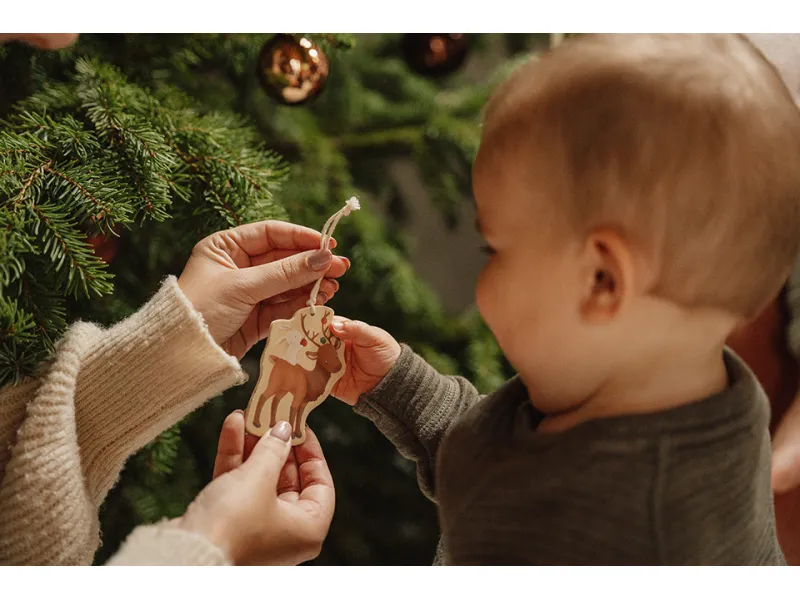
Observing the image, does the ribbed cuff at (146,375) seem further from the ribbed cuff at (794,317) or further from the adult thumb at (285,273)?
the ribbed cuff at (794,317)

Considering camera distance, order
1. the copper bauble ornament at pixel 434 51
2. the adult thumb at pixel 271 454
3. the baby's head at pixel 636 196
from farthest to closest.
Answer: the copper bauble ornament at pixel 434 51 → the adult thumb at pixel 271 454 → the baby's head at pixel 636 196

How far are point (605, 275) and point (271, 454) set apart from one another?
0.93 feet

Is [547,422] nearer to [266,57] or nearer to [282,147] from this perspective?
[266,57]

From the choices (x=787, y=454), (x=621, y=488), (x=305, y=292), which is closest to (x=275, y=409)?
(x=305, y=292)

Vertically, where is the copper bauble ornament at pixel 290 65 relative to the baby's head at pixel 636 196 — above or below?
above

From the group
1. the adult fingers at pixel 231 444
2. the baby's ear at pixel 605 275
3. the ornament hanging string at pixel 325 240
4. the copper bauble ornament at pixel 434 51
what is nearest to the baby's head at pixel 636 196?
the baby's ear at pixel 605 275

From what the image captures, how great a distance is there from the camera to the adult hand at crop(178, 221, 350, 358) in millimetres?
599

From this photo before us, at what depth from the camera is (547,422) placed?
49cm

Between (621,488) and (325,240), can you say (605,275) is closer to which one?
(621,488)

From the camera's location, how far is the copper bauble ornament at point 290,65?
0.71m

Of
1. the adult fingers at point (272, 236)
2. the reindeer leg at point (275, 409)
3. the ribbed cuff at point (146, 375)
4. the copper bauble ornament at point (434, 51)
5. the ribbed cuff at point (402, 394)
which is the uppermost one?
the copper bauble ornament at point (434, 51)

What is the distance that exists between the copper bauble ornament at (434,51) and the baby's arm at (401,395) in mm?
425

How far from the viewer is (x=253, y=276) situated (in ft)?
1.97

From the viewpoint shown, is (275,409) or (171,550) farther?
(275,409)
